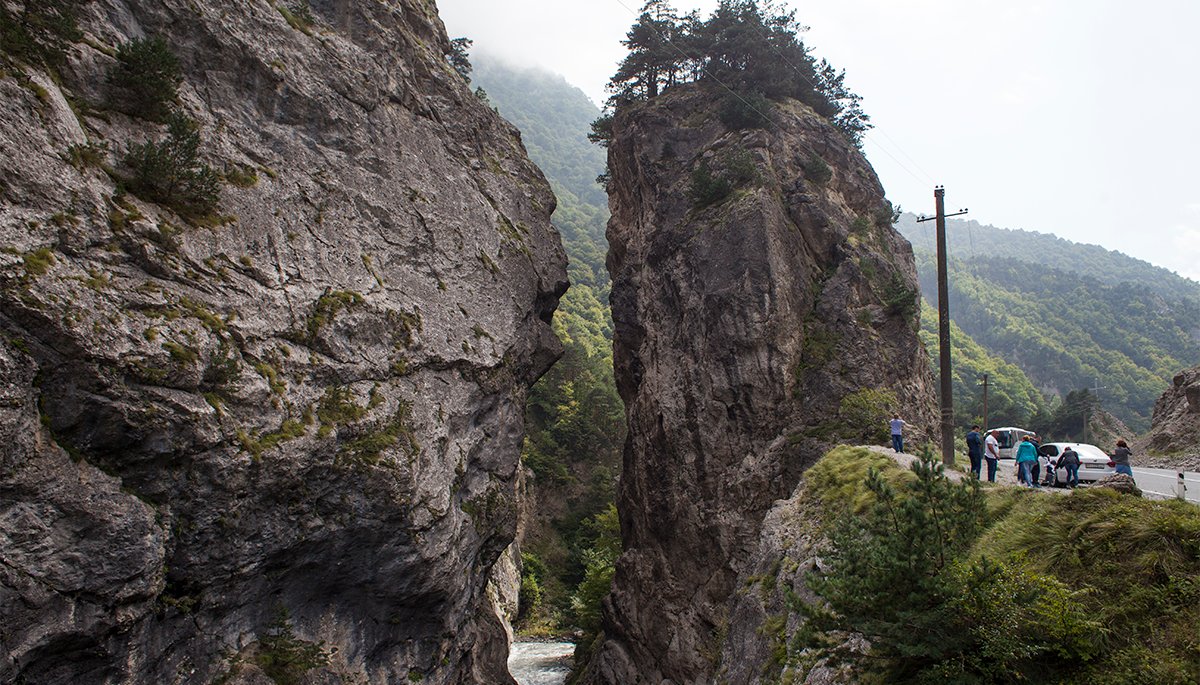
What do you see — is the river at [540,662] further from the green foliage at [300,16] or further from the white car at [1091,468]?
the green foliage at [300,16]

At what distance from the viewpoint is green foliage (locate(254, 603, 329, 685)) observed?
12.6m

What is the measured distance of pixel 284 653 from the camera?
12844mm

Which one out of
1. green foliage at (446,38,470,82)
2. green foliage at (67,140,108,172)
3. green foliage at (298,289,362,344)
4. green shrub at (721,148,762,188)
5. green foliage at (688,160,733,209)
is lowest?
green foliage at (298,289,362,344)

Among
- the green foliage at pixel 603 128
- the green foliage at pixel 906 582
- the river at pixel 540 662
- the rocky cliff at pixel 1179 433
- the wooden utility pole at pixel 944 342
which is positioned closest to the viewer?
the green foliage at pixel 906 582

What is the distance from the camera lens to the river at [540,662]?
31.7 meters

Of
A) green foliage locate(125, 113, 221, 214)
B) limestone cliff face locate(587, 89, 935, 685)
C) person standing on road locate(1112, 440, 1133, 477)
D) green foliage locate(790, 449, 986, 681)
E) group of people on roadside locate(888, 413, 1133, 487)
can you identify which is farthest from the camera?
limestone cliff face locate(587, 89, 935, 685)

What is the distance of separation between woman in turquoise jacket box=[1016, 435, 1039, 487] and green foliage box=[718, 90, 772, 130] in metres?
19.3

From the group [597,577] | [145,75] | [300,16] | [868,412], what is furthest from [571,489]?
[145,75]

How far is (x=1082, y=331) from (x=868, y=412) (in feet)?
437

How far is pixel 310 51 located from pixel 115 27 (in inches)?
182

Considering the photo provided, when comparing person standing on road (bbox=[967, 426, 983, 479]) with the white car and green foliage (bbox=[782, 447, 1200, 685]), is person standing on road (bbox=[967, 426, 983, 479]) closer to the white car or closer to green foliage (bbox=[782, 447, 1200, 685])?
the white car

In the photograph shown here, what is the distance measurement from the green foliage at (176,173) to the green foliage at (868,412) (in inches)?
803

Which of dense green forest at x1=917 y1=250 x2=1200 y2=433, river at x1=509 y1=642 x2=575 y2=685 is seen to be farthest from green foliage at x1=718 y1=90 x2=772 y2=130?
dense green forest at x1=917 y1=250 x2=1200 y2=433

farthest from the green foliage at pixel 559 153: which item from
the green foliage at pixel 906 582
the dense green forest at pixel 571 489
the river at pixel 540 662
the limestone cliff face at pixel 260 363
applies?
the green foliage at pixel 906 582
